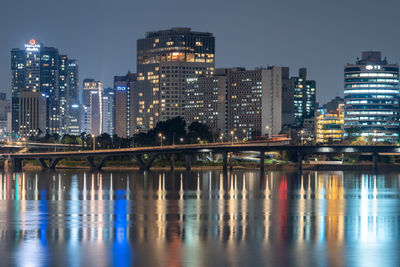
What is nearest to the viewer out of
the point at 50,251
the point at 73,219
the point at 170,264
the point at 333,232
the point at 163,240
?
the point at 170,264

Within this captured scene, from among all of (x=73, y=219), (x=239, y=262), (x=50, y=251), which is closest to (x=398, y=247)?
(x=239, y=262)

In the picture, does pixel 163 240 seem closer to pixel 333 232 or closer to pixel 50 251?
pixel 50 251

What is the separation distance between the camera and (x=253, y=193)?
10294cm

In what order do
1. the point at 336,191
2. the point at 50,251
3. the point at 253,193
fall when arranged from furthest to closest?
1. the point at 336,191
2. the point at 253,193
3. the point at 50,251

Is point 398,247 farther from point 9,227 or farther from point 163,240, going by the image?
point 9,227

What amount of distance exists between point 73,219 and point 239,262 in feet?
83.1

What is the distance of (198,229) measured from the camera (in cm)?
6262

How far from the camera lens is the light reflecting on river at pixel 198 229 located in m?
49.7

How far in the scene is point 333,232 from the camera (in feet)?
202

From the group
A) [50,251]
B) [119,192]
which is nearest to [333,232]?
[50,251]

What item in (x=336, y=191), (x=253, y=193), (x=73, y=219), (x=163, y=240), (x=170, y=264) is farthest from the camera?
(x=336, y=191)

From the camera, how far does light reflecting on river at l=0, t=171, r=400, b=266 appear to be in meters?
49.7

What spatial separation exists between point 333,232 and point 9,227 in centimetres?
2661

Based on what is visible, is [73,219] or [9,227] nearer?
[9,227]
